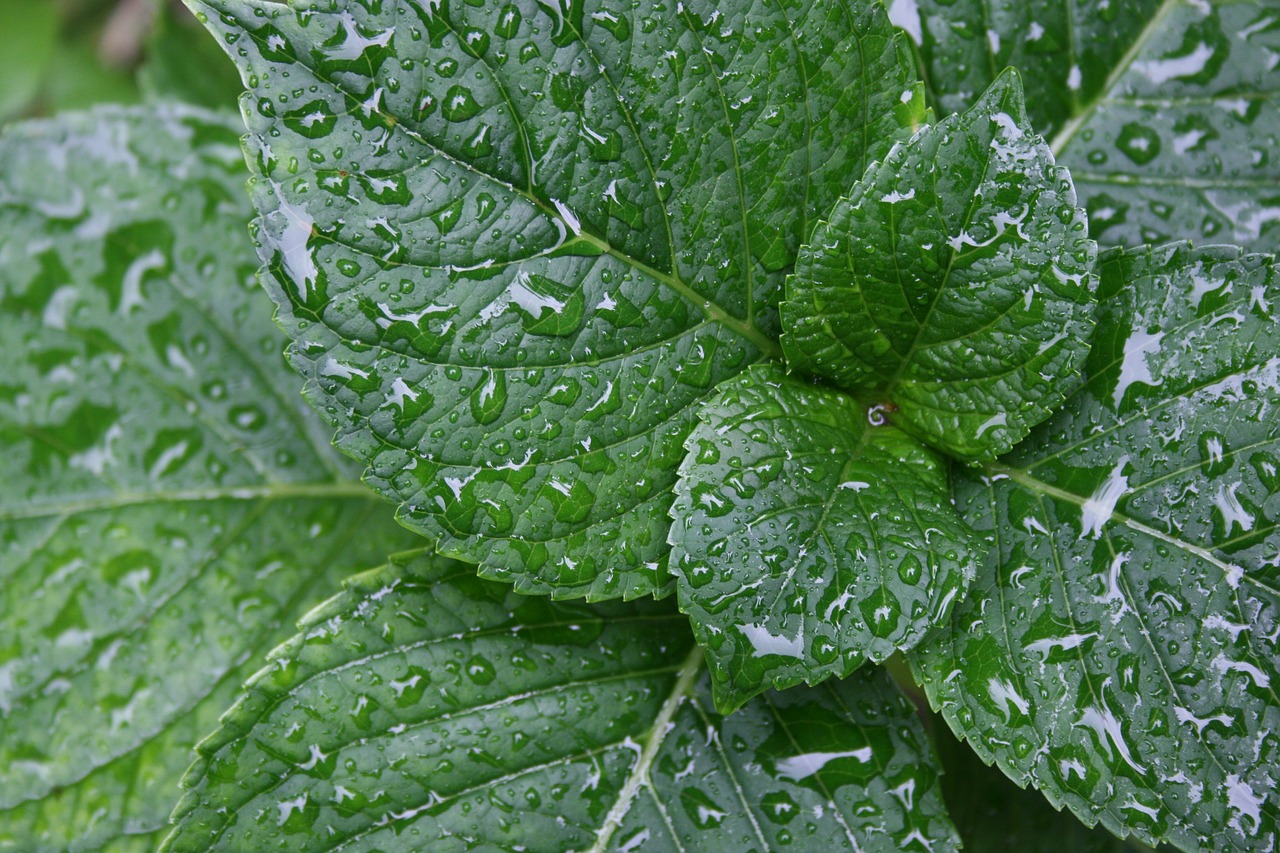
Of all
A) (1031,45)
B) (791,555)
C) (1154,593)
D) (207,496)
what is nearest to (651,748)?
(791,555)

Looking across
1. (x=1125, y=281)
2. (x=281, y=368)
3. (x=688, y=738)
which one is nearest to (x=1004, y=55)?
(x=1125, y=281)

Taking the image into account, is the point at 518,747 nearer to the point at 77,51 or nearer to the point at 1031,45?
the point at 1031,45

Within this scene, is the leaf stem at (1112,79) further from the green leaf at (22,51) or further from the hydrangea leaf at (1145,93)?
the green leaf at (22,51)

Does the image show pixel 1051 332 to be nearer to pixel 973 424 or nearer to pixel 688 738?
pixel 973 424

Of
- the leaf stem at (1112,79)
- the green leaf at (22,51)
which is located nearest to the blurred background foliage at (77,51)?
the green leaf at (22,51)

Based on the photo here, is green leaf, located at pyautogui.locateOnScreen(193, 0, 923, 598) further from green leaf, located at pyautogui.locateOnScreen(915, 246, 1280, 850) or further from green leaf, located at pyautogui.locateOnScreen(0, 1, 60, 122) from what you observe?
green leaf, located at pyautogui.locateOnScreen(0, 1, 60, 122)
